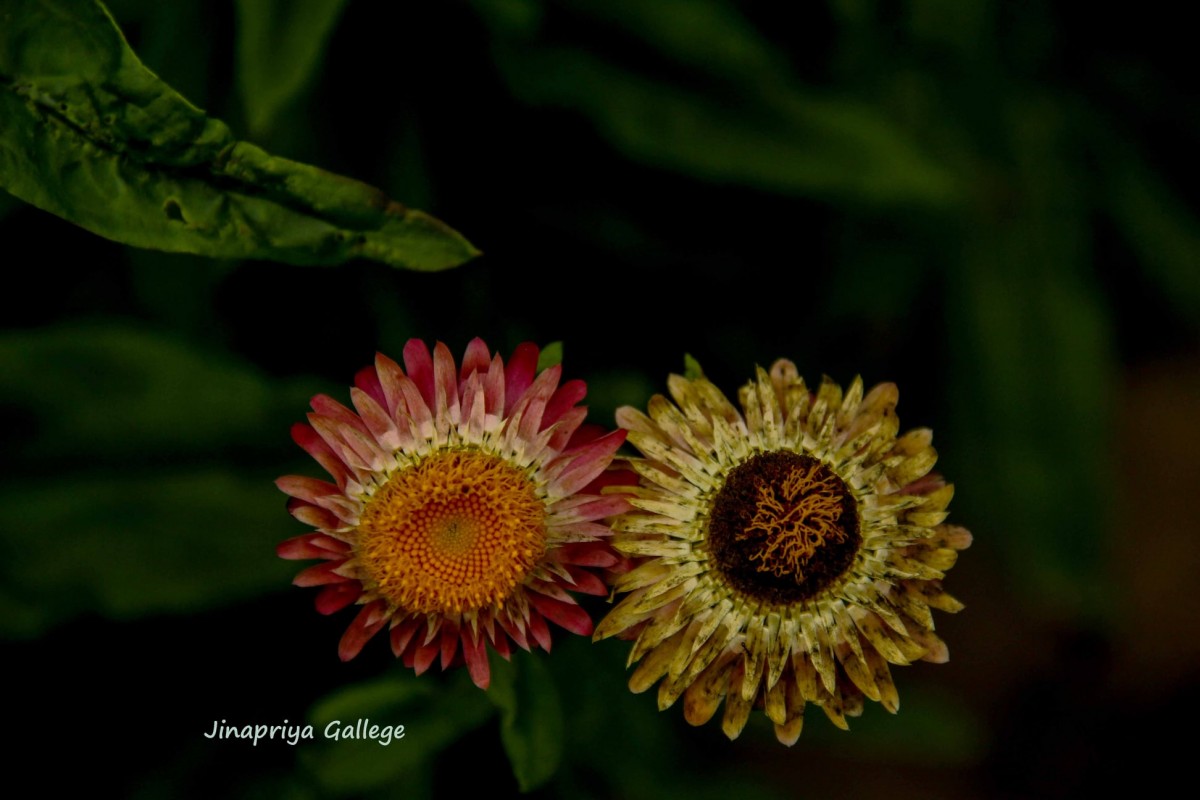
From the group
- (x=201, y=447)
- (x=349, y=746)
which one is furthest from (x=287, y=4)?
(x=349, y=746)

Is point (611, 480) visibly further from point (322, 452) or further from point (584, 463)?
point (322, 452)

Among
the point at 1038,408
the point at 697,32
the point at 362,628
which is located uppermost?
the point at 697,32

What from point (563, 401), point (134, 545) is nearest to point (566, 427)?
point (563, 401)

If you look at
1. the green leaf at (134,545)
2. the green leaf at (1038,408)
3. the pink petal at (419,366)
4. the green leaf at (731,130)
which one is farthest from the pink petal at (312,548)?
the green leaf at (1038,408)

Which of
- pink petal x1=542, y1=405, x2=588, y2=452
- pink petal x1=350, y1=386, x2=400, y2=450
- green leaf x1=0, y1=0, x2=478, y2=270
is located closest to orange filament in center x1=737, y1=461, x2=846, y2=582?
pink petal x1=542, y1=405, x2=588, y2=452

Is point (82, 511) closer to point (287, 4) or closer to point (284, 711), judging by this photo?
point (284, 711)

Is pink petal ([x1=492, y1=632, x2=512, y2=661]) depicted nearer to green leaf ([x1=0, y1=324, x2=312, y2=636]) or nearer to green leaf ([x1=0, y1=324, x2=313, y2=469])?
green leaf ([x1=0, y1=324, x2=312, y2=636])

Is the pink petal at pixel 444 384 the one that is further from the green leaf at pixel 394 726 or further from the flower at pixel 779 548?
the green leaf at pixel 394 726
